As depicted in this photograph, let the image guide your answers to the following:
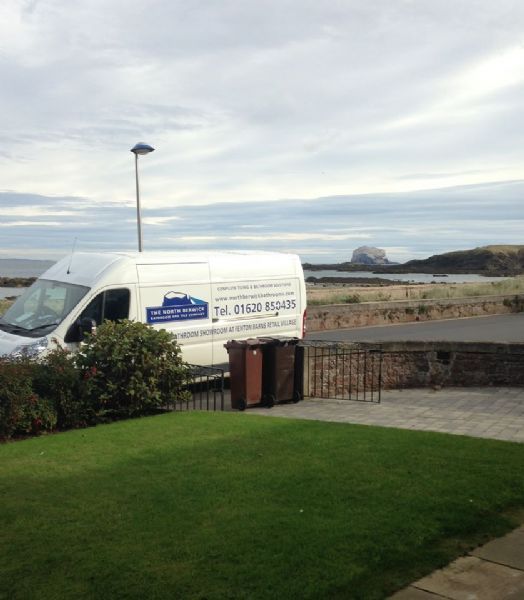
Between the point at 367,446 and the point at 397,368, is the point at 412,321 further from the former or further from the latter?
the point at 367,446

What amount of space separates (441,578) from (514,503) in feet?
Result: 5.24

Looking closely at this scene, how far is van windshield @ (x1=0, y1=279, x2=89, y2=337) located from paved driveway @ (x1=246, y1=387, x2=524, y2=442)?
3232 mm

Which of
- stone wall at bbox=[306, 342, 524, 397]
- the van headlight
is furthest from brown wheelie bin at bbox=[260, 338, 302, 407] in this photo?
the van headlight

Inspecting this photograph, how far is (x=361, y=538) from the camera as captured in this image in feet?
15.5

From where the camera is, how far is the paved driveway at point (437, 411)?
29.7ft

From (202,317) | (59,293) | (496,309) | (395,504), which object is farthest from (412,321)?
(395,504)

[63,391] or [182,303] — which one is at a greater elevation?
[182,303]

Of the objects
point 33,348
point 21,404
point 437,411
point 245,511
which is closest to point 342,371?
point 437,411

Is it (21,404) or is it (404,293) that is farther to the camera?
(404,293)

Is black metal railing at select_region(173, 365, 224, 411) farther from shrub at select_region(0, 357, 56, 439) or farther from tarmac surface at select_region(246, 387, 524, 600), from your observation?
shrub at select_region(0, 357, 56, 439)

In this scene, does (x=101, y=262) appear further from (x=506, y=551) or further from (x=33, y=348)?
(x=506, y=551)

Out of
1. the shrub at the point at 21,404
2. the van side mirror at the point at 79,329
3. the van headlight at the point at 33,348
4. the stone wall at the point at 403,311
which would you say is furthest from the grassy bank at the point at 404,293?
the shrub at the point at 21,404

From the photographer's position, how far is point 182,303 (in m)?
12.0

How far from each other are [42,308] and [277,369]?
384cm
